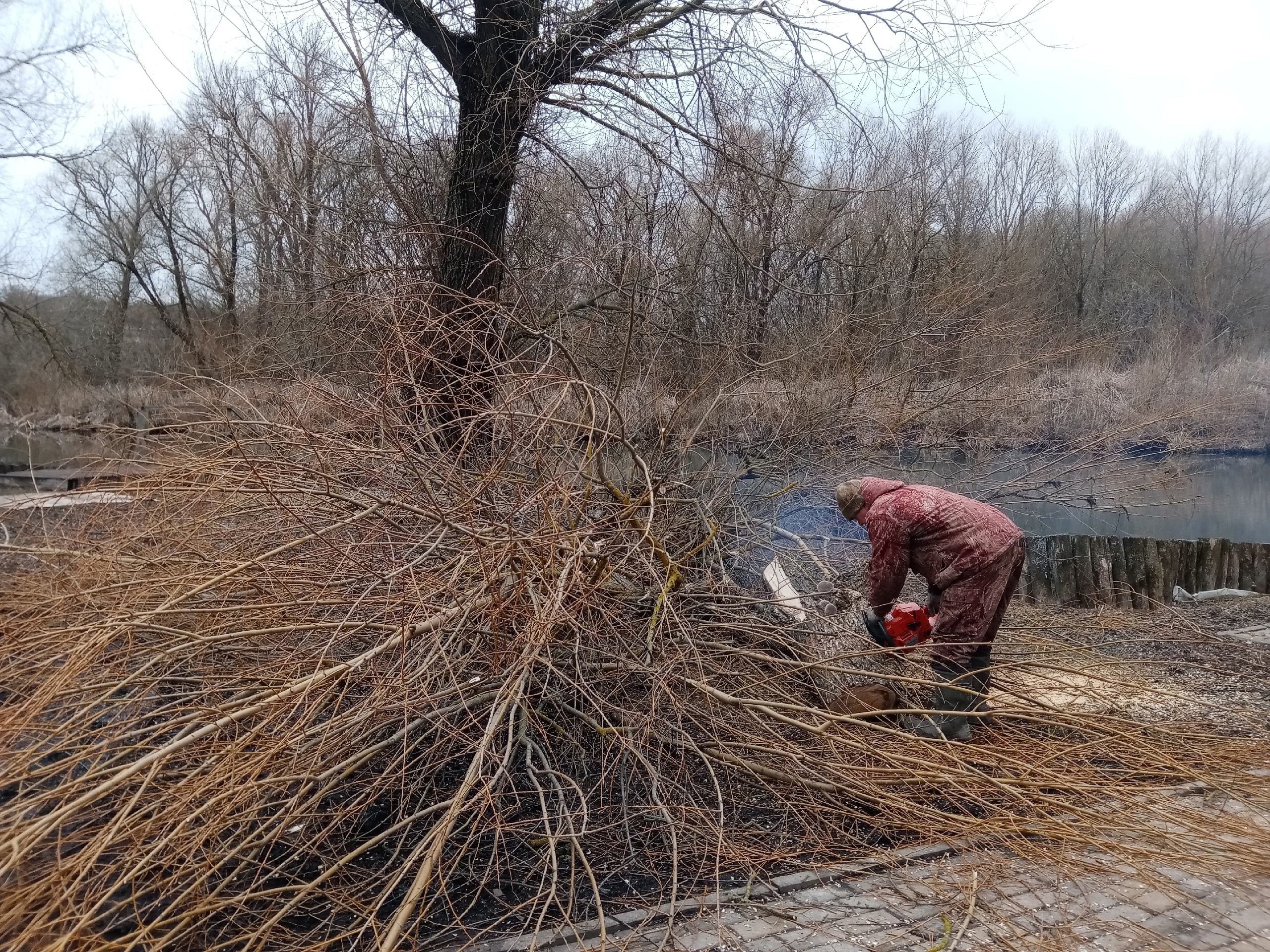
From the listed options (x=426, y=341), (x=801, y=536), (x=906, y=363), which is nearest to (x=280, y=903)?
(x=426, y=341)

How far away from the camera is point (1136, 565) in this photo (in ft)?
35.3

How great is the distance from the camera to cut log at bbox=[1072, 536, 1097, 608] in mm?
10445

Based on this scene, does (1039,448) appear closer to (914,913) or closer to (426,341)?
(426,341)

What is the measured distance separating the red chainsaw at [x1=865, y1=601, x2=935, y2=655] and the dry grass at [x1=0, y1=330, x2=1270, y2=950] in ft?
Result: 1.21

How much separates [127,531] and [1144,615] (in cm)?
846

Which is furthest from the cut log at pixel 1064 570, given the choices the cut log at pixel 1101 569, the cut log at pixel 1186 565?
the cut log at pixel 1186 565

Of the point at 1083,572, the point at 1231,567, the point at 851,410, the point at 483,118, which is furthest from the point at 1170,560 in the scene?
the point at 483,118

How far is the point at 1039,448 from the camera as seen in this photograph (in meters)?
10.7

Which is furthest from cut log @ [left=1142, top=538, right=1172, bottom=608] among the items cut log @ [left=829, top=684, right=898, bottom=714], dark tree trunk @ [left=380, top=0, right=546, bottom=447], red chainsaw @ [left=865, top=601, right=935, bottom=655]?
dark tree trunk @ [left=380, top=0, right=546, bottom=447]

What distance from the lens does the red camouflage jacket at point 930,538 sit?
470 cm

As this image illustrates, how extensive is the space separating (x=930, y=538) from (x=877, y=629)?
55 centimetres

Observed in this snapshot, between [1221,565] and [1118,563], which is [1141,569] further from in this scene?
[1221,565]

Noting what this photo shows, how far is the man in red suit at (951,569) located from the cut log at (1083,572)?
6.44m

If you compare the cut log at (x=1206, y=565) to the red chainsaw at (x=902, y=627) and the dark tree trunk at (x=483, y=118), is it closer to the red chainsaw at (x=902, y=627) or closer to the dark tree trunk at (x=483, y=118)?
the red chainsaw at (x=902, y=627)
